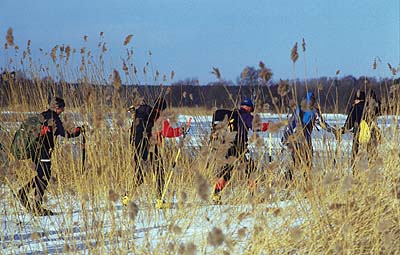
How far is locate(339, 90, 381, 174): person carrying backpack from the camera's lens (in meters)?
4.71

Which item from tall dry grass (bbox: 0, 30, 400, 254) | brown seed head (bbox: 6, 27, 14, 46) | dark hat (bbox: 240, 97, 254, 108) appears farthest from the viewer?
dark hat (bbox: 240, 97, 254, 108)

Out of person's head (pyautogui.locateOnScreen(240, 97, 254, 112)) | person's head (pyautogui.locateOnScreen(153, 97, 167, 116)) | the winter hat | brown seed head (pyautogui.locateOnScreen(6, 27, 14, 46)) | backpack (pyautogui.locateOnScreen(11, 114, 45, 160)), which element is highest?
brown seed head (pyautogui.locateOnScreen(6, 27, 14, 46))

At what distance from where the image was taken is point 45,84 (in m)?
6.75

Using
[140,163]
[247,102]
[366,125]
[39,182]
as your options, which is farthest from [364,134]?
[39,182]

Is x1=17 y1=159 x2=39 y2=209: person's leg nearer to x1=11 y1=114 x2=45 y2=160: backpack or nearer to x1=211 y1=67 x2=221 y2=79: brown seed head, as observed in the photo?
x1=11 y1=114 x2=45 y2=160: backpack

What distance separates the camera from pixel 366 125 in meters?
5.54

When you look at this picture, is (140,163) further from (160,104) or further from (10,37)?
(10,37)

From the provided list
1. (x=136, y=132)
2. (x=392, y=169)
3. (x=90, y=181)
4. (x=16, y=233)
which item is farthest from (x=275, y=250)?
(x=136, y=132)

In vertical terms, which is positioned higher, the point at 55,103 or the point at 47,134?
the point at 55,103

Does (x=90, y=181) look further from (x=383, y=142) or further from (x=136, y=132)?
(x=383, y=142)

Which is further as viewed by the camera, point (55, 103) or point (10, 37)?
point (10, 37)

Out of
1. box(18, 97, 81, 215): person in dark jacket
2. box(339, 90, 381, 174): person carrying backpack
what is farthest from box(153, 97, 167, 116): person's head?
box(339, 90, 381, 174): person carrying backpack

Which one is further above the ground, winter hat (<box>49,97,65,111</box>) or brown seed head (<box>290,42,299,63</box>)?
brown seed head (<box>290,42,299,63</box>)

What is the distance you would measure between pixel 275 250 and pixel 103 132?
7.86 feet
